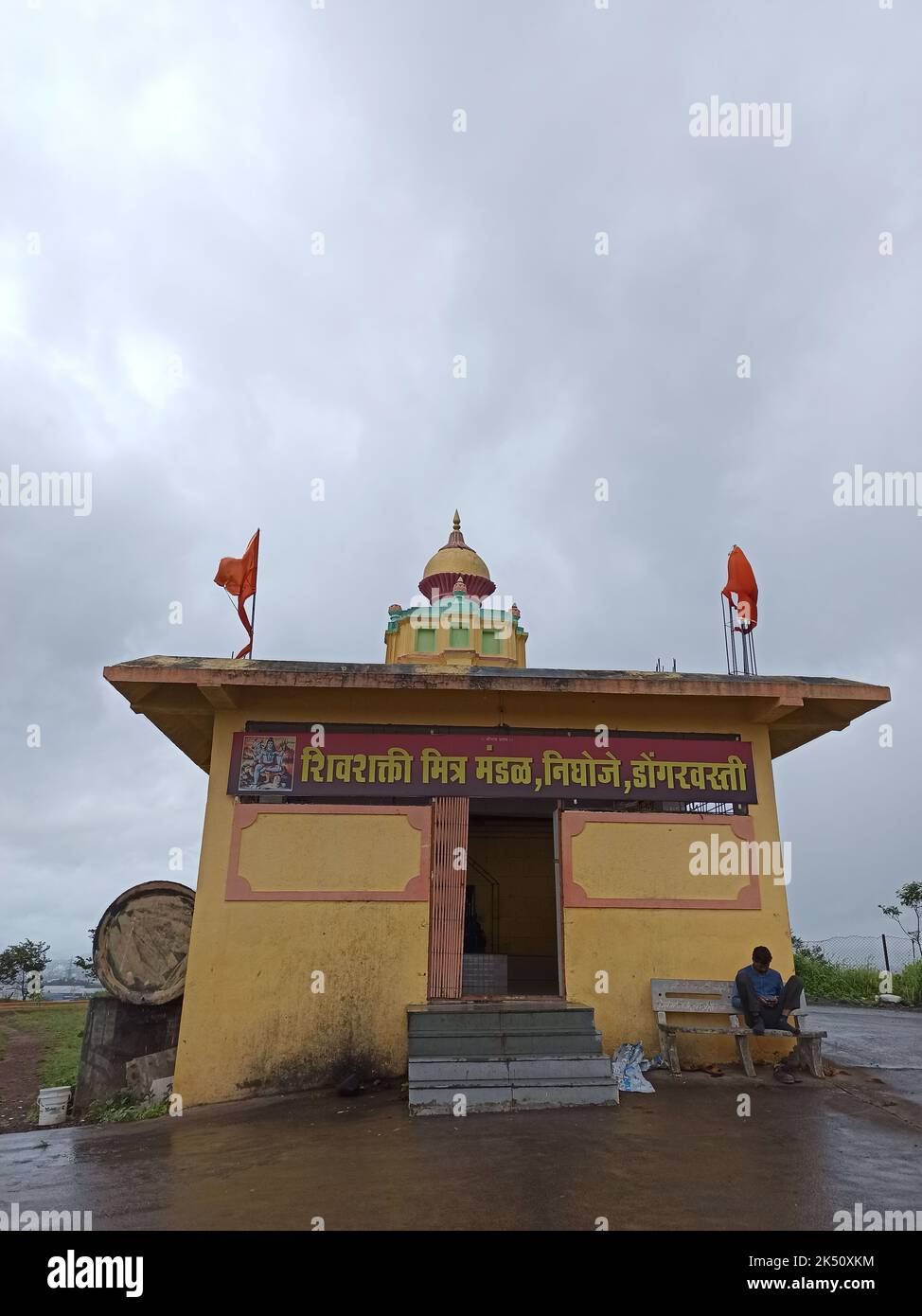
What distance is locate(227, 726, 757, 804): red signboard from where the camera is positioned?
929 cm

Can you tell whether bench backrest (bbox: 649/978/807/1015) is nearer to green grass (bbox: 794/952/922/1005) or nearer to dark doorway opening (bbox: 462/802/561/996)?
dark doorway opening (bbox: 462/802/561/996)

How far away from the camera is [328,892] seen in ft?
29.1

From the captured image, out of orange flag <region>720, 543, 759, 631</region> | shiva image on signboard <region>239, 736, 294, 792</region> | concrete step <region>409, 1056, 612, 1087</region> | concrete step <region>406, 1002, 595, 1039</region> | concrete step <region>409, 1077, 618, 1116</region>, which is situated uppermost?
orange flag <region>720, 543, 759, 631</region>

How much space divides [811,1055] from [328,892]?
5.23 metres

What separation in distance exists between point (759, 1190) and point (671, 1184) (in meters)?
0.49

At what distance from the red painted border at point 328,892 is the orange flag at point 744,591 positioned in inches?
208

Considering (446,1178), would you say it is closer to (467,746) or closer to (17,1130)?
(467,746)

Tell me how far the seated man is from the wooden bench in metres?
0.08

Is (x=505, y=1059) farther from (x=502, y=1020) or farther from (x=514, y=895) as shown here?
(x=514, y=895)

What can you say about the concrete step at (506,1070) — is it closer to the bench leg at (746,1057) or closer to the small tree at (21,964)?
the bench leg at (746,1057)

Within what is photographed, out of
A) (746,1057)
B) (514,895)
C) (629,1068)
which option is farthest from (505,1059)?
(514,895)

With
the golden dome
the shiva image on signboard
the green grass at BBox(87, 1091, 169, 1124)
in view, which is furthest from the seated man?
the golden dome

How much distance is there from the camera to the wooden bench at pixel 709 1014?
803cm
